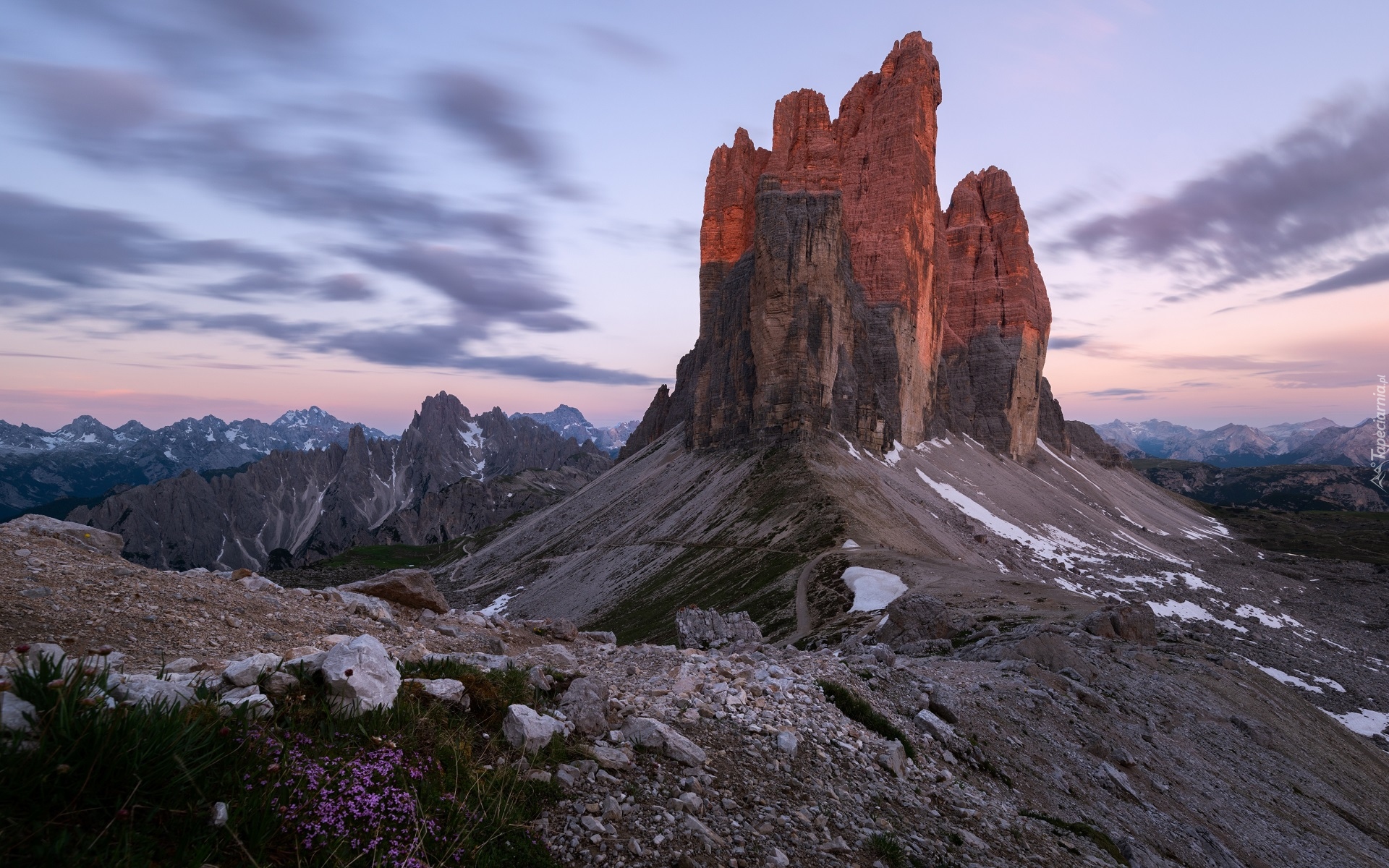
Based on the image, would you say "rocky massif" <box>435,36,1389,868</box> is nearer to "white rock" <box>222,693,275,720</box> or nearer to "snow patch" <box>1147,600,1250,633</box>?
"snow patch" <box>1147,600,1250,633</box>

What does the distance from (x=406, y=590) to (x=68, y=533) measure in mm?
7145

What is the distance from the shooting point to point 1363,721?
39406 millimetres

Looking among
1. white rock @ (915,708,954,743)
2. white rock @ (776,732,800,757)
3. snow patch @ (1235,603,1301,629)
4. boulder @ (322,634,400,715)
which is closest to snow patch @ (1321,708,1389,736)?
snow patch @ (1235,603,1301,629)

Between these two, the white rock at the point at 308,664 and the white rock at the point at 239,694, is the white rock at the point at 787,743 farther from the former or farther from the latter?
the white rock at the point at 239,694

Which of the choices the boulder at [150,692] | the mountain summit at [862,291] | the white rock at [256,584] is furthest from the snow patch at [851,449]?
the boulder at [150,692]

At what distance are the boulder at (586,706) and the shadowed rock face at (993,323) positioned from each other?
573 feet

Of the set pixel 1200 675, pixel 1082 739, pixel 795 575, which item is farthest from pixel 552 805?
pixel 795 575

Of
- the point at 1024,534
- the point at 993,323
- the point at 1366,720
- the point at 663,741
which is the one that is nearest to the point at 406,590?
the point at 663,741

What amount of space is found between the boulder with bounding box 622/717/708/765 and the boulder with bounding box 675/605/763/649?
76.2ft

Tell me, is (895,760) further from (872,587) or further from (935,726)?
(872,587)

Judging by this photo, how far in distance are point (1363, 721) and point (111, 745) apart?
58.4 m

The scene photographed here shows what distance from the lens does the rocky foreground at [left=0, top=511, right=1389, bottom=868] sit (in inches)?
311

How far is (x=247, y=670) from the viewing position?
729 centimetres

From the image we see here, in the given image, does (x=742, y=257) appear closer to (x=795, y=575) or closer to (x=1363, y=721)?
(x=795, y=575)
